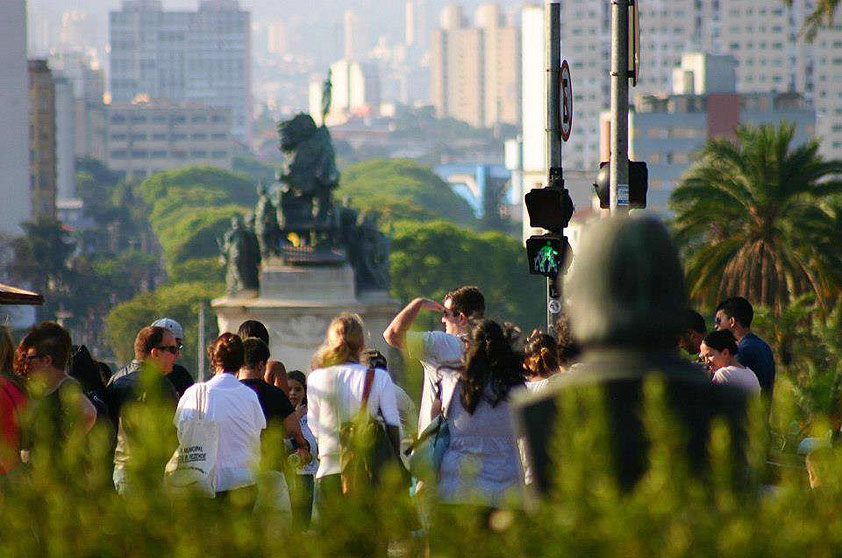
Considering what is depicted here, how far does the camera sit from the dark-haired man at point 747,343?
1139 centimetres

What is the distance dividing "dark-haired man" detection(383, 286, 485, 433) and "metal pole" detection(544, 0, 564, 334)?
5.78 meters

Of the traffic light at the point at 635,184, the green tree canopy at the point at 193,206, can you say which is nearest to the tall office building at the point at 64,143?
the green tree canopy at the point at 193,206

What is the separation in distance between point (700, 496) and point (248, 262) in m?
39.3

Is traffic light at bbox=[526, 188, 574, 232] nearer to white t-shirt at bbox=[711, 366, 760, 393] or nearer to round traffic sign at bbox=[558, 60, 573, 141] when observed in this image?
round traffic sign at bbox=[558, 60, 573, 141]

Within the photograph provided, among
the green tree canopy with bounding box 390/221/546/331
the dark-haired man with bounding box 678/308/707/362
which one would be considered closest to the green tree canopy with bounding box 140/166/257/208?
the green tree canopy with bounding box 390/221/546/331

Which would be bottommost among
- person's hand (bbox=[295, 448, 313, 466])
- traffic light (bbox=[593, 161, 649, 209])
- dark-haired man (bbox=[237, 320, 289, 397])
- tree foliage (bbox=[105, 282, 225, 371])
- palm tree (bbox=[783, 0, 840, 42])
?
tree foliage (bbox=[105, 282, 225, 371])

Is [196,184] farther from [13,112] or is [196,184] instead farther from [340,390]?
[340,390]

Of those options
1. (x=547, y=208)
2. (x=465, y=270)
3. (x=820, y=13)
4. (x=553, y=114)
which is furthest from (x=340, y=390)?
(x=465, y=270)

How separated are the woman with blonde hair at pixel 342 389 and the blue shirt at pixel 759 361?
299 cm

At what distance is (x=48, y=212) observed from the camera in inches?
5118

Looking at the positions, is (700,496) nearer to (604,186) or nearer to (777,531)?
(777,531)

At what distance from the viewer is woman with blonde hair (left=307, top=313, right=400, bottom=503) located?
8.89 m

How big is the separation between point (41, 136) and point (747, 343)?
119326mm

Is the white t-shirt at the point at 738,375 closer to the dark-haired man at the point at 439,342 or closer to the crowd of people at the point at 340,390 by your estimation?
the crowd of people at the point at 340,390
